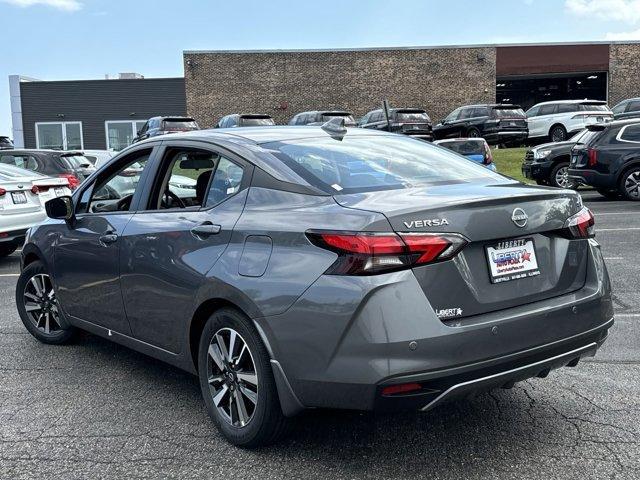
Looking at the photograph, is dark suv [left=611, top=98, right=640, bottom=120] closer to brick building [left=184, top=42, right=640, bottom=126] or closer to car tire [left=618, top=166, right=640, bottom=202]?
car tire [left=618, top=166, right=640, bottom=202]

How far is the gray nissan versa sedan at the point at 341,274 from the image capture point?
117 inches

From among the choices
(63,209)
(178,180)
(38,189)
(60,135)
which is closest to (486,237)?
(178,180)

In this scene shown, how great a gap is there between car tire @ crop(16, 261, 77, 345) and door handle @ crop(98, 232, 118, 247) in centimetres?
113

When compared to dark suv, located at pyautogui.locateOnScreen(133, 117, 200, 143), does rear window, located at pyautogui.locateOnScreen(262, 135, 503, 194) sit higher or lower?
lower

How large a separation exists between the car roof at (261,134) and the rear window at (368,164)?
98mm

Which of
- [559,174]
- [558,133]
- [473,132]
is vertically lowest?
[559,174]

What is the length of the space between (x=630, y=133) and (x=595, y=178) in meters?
1.27

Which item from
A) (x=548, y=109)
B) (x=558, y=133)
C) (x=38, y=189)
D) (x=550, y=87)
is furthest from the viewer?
(x=550, y=87)

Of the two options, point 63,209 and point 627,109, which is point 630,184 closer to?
point 627,109

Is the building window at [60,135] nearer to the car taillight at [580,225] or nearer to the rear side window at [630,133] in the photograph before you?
the rear side window at [630,133]

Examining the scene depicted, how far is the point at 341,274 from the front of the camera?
9.87 ft

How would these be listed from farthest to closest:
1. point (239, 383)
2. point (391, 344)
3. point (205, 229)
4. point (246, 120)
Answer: point (246, 120), point (205, 229), point (239, 383), point (391, 344)

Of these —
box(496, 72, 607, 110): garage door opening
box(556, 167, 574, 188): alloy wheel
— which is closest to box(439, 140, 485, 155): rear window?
box(556, 167, 574, 188): alloy wheel

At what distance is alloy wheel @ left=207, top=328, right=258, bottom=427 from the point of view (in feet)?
11.4
